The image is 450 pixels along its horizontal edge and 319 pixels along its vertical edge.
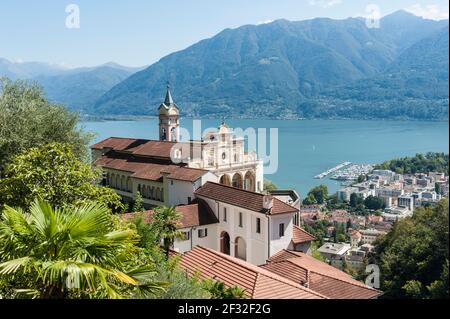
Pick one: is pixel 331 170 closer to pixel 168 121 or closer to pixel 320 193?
pixel 320 193

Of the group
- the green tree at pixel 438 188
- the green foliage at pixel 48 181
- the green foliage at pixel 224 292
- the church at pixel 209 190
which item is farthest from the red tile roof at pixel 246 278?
the green tree at pixel 438 188

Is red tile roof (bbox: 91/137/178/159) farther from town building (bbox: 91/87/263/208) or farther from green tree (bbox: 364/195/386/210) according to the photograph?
green tree (bbox: 364/195/386/210)

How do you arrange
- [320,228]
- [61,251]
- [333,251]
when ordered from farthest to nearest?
[320,228], [333,251], [61,251]

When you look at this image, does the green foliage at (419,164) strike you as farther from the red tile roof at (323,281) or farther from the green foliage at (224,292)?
the green foliage at (224,292)

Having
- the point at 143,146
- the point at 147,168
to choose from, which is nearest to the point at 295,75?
the point at 143,146

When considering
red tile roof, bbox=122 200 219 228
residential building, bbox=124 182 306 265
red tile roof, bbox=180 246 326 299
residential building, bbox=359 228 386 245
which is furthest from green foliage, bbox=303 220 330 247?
red tile roof, bbox=180 246 326 299

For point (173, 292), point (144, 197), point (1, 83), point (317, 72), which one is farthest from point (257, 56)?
point (173, 292)
